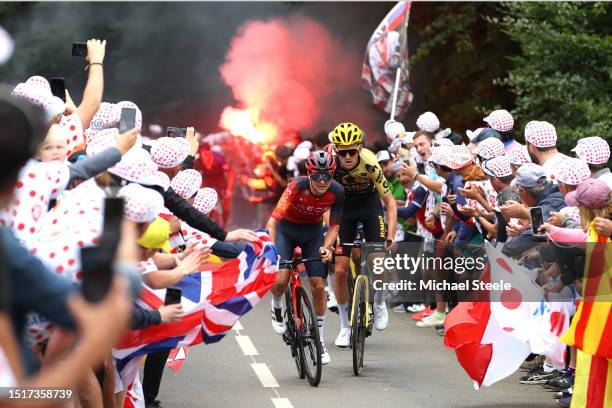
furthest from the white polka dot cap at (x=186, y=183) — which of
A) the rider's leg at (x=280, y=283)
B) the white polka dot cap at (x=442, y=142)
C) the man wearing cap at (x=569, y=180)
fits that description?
the white polka dot cap at (x=442, y=142)

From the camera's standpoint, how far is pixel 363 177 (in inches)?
500

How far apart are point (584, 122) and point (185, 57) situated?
18701 millimetres

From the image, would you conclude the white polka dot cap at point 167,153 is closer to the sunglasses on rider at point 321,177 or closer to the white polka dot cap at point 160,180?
the white polka dot cap at point 160,180

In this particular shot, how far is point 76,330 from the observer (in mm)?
3404

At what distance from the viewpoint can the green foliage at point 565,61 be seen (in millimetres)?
18484

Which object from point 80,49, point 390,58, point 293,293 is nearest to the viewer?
point 80,49

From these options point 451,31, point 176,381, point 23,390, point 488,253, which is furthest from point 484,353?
point 451,31

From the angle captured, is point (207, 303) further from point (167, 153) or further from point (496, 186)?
point (496, 186)

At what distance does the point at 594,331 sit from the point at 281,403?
2.75 metres

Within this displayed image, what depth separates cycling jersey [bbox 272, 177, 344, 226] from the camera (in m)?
11.4

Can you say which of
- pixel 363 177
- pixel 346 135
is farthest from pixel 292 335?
pixel 363 177

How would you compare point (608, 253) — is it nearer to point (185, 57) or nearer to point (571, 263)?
point (571, 263)

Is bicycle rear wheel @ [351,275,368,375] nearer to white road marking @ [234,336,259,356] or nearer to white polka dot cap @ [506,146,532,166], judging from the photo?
white road marking @ [234,336,259,356]

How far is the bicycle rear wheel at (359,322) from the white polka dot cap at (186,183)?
80.1 inches
